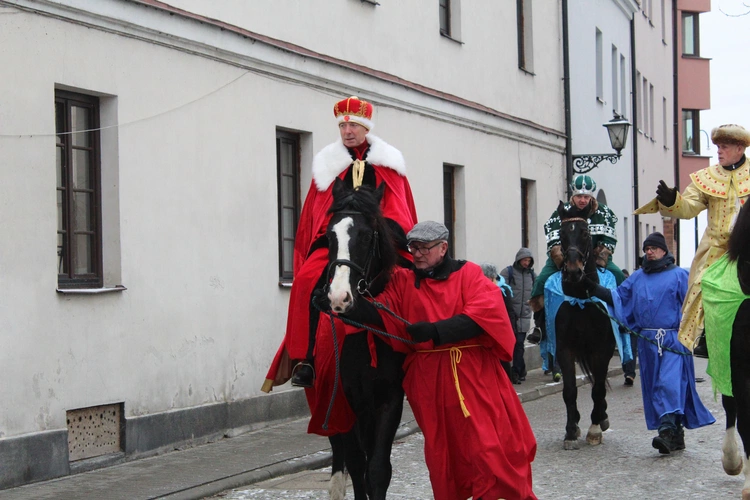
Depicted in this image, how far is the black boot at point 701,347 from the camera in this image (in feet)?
26.3

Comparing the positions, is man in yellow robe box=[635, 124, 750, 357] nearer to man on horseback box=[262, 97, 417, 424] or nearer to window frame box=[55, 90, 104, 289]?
man on horseback box=[262, 97, 417, 424]

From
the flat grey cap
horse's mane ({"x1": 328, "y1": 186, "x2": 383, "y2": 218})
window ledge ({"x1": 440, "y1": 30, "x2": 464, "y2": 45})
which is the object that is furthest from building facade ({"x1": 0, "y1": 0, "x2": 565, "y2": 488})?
the flat grey cap

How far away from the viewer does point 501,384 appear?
22.1ft

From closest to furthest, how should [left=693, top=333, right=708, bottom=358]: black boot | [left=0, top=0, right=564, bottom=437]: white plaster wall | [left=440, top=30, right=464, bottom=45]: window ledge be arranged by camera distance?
1. [left=693, top=333, right=708, bottom=358]: black boot
2. [left=0, top=0, right=564, bottom=437]: white plaster wall
3. [left=440, top=30, right=464, bottom=45]: window ledge

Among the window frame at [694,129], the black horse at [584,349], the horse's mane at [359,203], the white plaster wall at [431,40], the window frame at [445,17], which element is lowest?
the black horse at [584,349]

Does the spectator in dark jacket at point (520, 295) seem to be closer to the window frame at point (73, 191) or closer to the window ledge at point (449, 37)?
the window ledge at point (449, 37)

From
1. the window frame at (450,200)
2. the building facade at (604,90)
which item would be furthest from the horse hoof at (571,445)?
the building facade at (604,90)

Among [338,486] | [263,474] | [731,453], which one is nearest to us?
[338,486]

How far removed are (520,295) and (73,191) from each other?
897 cm

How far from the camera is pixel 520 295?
58.4 feet

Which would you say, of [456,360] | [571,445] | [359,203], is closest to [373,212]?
[359,203]

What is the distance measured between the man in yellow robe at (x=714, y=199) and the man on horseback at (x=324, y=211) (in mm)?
2124

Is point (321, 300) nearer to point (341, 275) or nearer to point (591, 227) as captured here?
point (341, 275)

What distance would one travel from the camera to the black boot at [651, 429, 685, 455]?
10.1m
